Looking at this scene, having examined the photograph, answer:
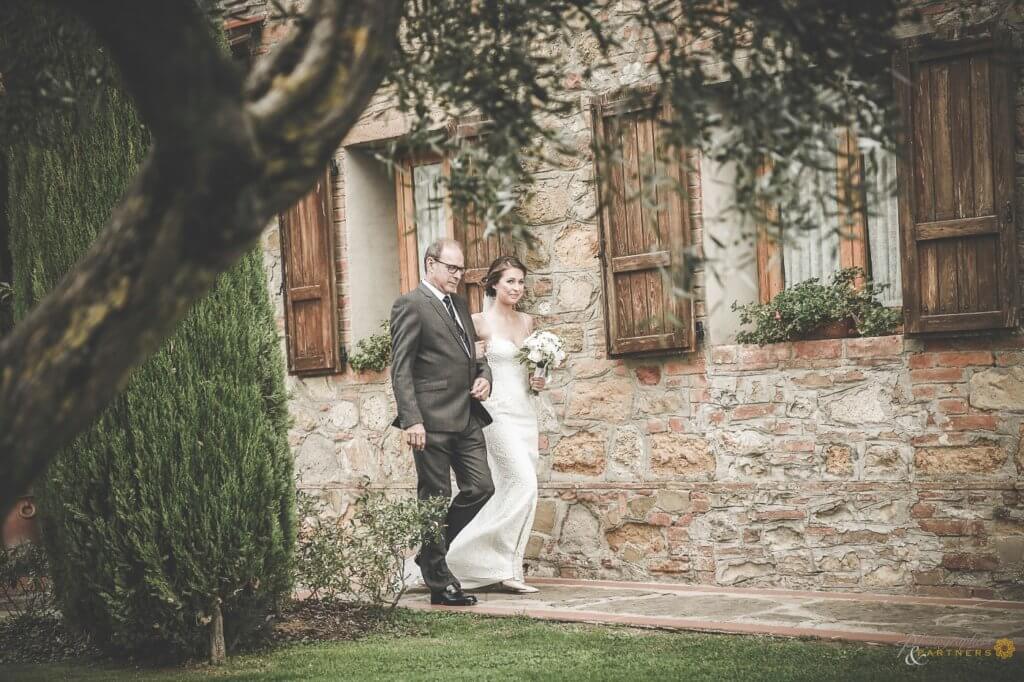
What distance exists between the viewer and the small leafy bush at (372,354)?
31.8 ft

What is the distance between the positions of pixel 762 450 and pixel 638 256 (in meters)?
1.52

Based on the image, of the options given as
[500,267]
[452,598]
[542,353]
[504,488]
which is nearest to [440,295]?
[500,267]

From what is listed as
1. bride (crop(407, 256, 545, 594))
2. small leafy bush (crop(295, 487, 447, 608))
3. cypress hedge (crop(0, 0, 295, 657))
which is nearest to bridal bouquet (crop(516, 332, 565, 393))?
bride (crop(407, 256, 545, 594))

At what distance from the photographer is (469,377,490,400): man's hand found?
307 inches

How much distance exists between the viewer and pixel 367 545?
712cm

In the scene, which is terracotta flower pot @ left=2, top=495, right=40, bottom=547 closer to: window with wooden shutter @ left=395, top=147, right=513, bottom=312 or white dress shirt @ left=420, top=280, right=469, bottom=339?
window with wooden shutter @ left=395, top=147, right=513, bottom=312

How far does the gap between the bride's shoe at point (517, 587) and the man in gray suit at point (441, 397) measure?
0.40 metres

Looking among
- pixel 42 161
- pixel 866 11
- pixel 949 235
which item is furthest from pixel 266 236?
pixel 866 11

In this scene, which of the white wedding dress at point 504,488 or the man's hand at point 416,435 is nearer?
the man's hand at point 416,435

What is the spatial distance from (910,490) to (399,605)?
315cm

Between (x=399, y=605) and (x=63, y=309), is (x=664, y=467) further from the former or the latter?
(x=63, y=309)

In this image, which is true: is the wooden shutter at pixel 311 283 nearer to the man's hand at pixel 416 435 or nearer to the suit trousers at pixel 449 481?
the suit trousers at pixel 449 481

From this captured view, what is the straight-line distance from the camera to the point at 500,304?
331 inches

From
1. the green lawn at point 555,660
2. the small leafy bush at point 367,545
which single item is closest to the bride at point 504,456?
the small leafy bush at point 367,545
